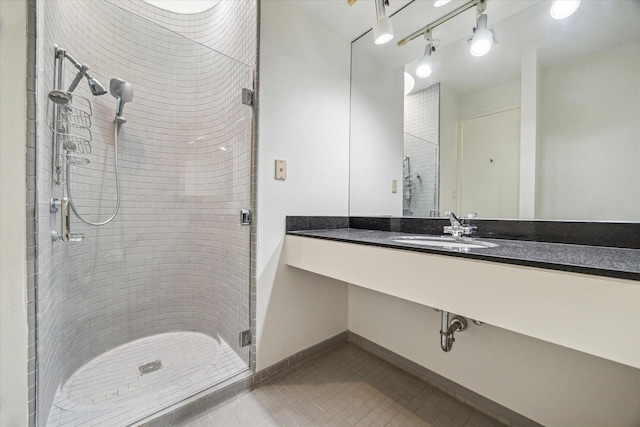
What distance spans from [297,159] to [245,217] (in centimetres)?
46

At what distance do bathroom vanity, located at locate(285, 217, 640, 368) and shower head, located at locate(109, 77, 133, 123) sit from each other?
1661 millimetres

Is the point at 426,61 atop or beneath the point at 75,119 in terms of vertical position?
atop

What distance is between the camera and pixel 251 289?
1412mm

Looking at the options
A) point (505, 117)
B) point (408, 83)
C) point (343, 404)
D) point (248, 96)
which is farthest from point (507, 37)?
point (343, 404)

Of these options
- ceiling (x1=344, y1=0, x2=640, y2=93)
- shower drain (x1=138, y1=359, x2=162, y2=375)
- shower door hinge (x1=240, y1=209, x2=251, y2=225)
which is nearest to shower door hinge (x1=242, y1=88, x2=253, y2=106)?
shower door hinge (x1=240, y1=209, x2=251, y2=225)

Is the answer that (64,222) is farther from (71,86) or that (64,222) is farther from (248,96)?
(248,96)

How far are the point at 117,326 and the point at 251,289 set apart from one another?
1.02 m

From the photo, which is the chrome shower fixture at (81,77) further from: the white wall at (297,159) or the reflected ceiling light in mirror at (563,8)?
the reflected ceiling light in mirror at (563,8)

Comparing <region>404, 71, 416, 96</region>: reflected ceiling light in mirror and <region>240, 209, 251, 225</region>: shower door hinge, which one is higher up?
<region>404, 71, 416, 96</region>: reflected ceiling light in mirror

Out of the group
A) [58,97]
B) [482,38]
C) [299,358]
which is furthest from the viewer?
[299,358]

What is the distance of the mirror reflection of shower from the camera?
3.78 ft

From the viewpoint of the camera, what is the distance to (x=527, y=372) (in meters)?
1.10

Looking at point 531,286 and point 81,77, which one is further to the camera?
point 81,77

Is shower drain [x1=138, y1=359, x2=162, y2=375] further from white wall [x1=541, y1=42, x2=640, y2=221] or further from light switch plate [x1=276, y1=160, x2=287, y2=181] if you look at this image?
white wall [x1=541, y1=42, x2=640, y2=221]
